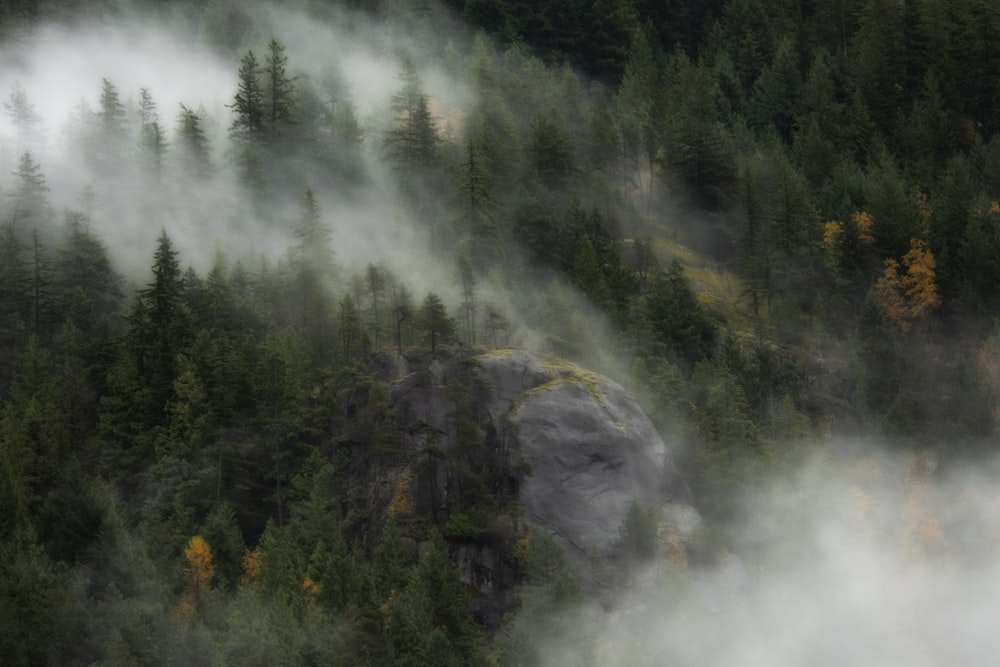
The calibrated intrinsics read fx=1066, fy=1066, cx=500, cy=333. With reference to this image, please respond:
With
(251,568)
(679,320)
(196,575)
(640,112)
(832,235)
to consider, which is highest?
(832,235)

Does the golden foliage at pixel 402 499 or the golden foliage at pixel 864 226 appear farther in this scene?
the golden foliage at pixel 864 226

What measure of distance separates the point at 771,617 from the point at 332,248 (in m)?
42.0

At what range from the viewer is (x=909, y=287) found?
8088 cm

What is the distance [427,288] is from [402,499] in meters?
21.9

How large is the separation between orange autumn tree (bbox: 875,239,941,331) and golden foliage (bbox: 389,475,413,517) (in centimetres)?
4020

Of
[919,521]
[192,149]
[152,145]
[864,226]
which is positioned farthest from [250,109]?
[919,521]

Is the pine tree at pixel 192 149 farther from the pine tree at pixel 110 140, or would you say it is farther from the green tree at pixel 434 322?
the green tree at pixel 434 322

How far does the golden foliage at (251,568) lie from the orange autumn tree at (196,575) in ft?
5.81

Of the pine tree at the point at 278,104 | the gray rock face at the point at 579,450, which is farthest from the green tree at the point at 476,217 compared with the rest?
the pine tree at the point at 278,104

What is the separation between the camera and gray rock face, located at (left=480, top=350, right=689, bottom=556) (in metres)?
59.5

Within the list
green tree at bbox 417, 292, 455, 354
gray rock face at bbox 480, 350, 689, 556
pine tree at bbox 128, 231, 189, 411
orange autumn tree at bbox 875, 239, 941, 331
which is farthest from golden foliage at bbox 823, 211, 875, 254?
pine tree at bbox 128, 231, 189, 411

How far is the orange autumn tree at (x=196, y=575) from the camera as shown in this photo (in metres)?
49.8

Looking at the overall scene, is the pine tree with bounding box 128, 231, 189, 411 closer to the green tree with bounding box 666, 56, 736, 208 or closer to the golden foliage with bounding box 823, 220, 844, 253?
the green tree with bounding box 666, 56, 736, 208

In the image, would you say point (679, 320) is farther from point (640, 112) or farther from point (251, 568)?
point (251, 568)
